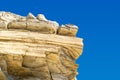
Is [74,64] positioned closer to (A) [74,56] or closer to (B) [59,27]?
(A) [74,56]

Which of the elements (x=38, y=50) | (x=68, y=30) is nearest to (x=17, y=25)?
(x=38, y=50)

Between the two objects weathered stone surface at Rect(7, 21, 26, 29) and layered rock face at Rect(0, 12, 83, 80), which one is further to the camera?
weathered stone surface at Rect(7, 21, 26, 29)

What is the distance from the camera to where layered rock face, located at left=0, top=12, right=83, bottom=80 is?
14.7m

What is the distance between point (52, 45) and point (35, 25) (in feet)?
3.71

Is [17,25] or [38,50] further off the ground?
[17,25]

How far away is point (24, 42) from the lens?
49.3ft

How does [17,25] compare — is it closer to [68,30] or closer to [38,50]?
[38,50]

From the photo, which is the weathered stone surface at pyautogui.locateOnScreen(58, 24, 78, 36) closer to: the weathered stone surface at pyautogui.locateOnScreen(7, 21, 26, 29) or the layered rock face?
the layered rock face

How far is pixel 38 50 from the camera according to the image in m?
14.8

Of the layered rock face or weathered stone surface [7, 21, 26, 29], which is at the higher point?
weathered stone surface [7, 21, 26, 29]

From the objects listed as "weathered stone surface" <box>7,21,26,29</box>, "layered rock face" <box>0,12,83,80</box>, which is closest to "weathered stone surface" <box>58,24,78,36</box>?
"layered rock face" <box>0,12,83,80</box>

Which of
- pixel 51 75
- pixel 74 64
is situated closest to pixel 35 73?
pixel 51 75

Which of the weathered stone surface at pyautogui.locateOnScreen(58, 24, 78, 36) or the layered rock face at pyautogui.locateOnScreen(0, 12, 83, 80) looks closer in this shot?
the layered rock face at pyautogui.locateOnScreen(0, 12, 83, 80)

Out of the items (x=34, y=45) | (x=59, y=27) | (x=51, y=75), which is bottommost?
(x=51, y=75)
